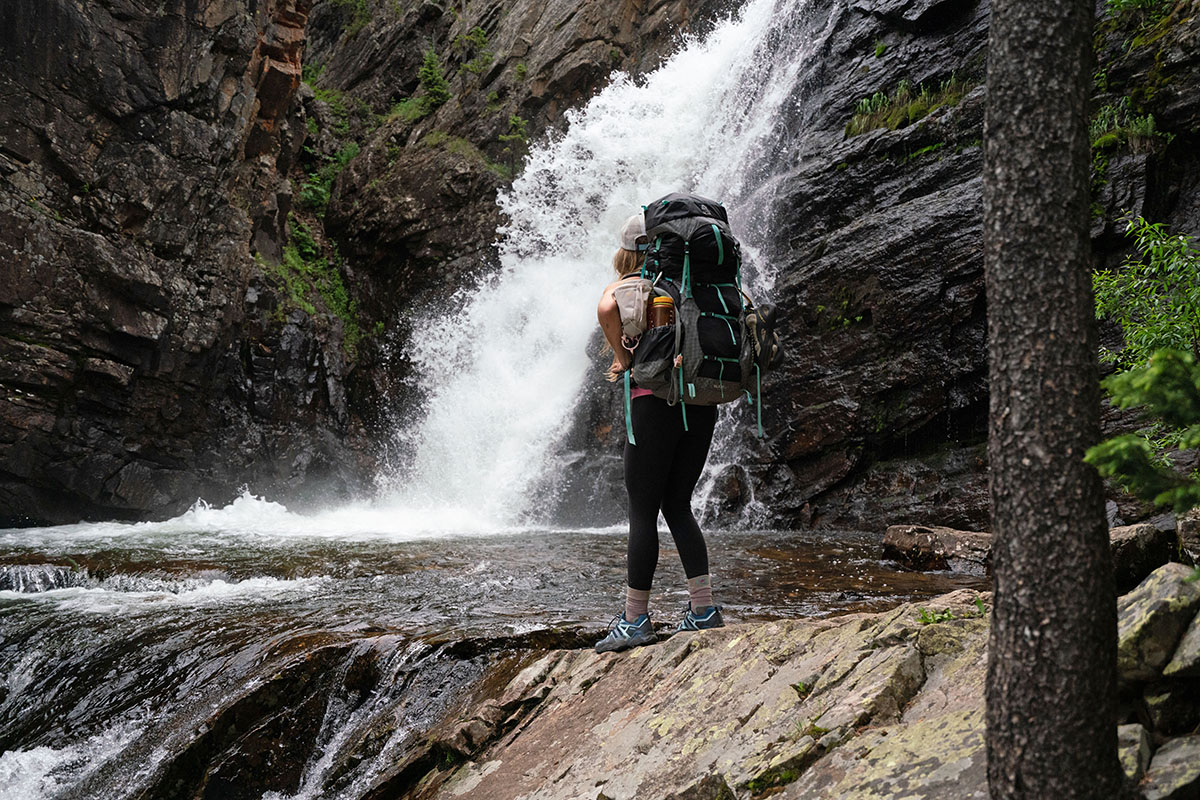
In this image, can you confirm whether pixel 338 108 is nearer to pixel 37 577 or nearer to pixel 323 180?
pixel 323 180

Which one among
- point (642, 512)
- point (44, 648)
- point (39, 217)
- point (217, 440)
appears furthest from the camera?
point (217, 440)

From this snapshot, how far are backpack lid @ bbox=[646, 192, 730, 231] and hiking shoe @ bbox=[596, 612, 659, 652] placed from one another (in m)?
1.88

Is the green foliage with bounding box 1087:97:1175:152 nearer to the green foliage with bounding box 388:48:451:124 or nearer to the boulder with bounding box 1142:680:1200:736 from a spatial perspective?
the boulder with bounding box 1142:680:1200:736

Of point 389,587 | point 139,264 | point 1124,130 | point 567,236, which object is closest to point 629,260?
point 389,587

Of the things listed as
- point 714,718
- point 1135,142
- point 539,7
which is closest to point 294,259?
point 539,7

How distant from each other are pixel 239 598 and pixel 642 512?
12.4 ft

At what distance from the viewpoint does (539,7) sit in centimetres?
1989

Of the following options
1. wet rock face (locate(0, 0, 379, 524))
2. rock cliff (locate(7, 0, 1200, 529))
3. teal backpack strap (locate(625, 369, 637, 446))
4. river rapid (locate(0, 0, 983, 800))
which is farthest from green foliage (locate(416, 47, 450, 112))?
teal backpack strap (locate(625, 369, 637, 446))

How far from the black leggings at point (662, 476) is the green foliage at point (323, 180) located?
56.7 feet

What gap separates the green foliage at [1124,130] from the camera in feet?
31.1

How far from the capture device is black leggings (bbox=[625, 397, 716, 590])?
3.71 m

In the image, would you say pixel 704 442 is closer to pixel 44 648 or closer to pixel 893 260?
pixel 44 648

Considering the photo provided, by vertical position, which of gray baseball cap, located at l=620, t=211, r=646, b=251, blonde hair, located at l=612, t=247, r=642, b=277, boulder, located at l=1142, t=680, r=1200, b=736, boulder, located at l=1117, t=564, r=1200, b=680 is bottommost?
boulder, located at l=1142, t=680, r=1200, b=736

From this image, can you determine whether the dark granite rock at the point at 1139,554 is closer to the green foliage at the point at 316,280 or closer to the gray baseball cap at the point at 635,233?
the gray baseball cap at the point at 635,233
